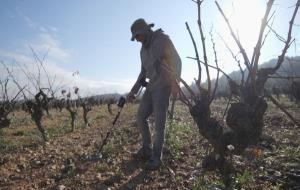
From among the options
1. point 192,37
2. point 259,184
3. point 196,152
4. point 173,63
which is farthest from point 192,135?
point 192,37

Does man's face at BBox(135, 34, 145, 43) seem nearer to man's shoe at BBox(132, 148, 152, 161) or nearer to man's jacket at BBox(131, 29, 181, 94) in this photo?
man's jacket at BBox(131, 29, 181, 94)

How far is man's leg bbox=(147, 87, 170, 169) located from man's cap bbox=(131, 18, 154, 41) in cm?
105

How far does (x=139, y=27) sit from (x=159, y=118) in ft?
5.25

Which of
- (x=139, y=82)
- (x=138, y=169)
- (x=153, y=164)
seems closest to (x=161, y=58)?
(x=139, y=82)

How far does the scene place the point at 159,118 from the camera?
261 inches

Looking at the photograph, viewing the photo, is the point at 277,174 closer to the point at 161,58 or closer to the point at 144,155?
the point at 144,155

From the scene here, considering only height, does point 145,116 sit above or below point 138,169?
above

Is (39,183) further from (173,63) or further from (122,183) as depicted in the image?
(173,63)

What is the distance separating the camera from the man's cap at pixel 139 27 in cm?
668

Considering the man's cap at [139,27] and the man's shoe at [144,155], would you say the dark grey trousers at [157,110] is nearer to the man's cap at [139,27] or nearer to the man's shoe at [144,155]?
the man's shoe at [144,155]

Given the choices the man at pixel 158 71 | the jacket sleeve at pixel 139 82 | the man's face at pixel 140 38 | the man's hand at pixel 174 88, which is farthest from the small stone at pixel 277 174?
the man's face at pixel 140 38

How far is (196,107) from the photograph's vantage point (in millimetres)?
5719

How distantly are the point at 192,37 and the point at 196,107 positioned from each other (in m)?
1.23

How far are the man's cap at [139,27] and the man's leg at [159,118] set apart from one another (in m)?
1.05
